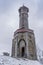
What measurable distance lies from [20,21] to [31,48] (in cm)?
551

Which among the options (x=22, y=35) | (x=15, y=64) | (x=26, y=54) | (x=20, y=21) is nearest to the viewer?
(x=15, y=64)

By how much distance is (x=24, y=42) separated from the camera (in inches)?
1020

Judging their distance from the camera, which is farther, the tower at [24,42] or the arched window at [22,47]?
the arched window at [22,47]

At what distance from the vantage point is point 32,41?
2658 centimetres

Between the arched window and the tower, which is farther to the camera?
the arched window

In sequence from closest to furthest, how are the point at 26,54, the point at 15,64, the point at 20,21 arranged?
the point at 15,64
the point at 26,54
the point at 20,21

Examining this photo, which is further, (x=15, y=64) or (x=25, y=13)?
(x=25, y=13)

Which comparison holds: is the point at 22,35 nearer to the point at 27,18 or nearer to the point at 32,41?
the point at 32,41

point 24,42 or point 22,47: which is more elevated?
point 24,42

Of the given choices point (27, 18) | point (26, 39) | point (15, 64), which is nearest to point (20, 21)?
point (27, 18)

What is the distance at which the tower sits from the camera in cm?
2522

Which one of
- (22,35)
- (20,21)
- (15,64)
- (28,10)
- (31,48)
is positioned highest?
(28,10)

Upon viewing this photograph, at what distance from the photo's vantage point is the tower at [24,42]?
82.7 ft

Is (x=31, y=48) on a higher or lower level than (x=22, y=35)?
lower
